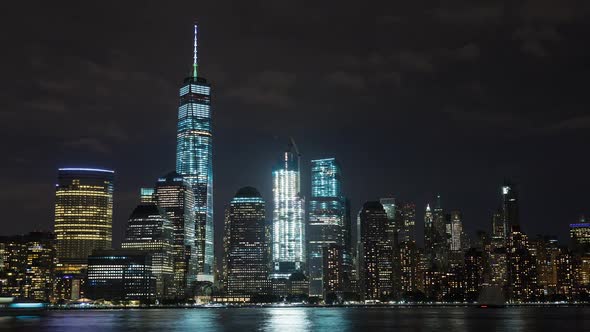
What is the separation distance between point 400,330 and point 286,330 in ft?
74.5

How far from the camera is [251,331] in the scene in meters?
151

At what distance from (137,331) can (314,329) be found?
3421 centimetres

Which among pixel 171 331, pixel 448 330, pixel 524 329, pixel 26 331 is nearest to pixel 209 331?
pixel 171 331

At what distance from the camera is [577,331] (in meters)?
150

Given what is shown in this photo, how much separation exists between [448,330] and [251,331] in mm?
37582

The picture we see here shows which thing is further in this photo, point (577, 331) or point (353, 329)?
point (353, 329)

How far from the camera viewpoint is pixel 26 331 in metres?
156

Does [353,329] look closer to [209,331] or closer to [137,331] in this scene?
[209,331]

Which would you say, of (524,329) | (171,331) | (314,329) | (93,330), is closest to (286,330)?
(314,329)

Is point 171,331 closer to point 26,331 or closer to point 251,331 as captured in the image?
point 251,331

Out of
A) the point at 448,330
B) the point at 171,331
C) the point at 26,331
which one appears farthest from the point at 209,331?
the point at 448,330

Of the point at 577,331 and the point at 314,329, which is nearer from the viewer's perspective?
the point at 577,331

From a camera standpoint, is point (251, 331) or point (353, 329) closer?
point (251, 331)

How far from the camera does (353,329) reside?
530ft
